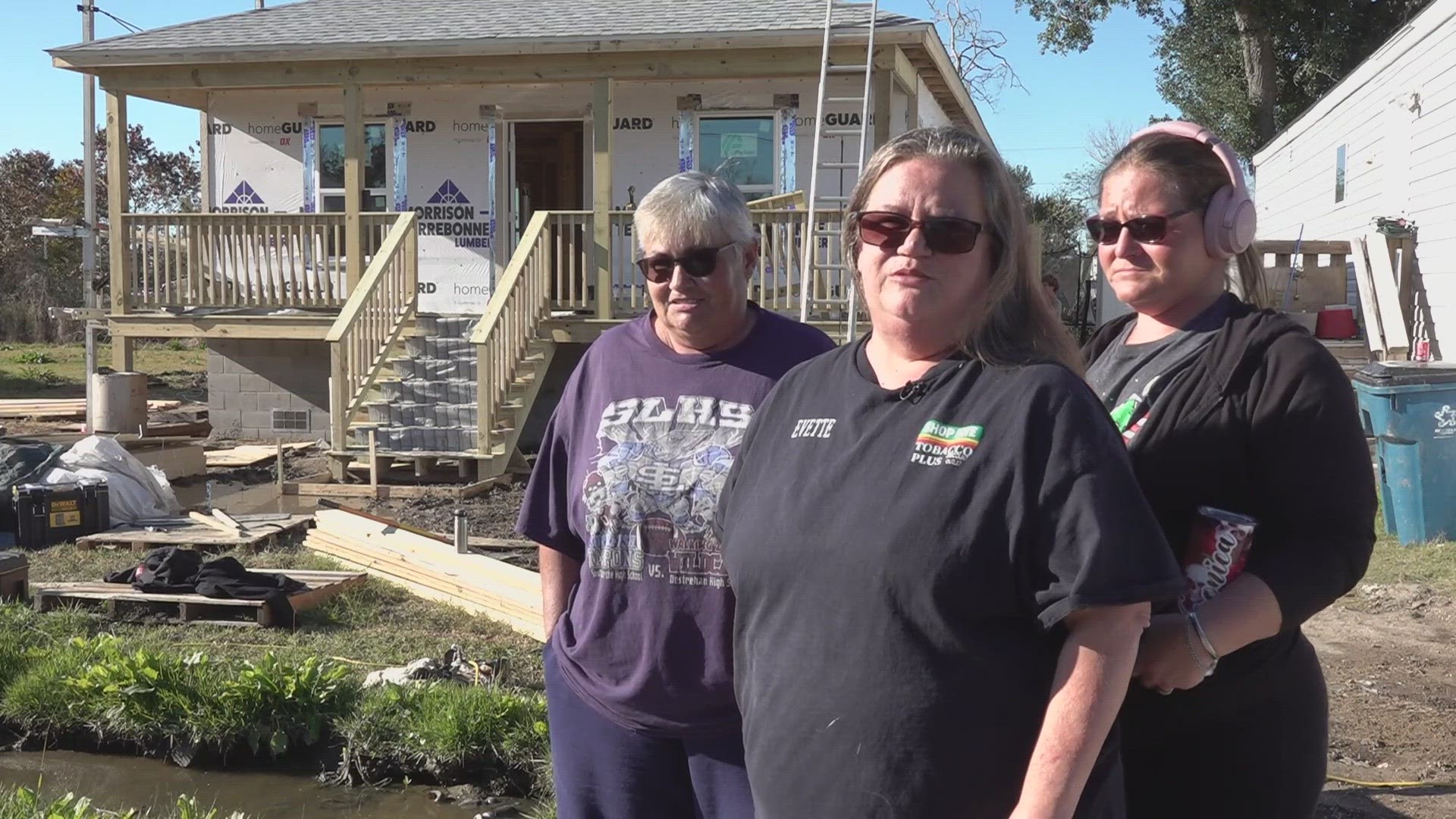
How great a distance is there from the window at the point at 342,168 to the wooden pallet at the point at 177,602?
9482mm

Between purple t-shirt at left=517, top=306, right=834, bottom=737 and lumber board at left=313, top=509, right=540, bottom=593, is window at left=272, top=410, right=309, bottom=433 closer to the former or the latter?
lumber board at left=313, top=509, right=540, bottom=593

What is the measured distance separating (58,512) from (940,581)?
29.8 feet

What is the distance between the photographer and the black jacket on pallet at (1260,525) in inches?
78.0

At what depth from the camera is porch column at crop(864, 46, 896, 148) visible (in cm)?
1332

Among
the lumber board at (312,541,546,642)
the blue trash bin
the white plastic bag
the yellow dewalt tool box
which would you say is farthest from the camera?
the white plastic bag

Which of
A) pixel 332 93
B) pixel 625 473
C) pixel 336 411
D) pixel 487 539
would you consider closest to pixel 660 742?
pixel 625 473

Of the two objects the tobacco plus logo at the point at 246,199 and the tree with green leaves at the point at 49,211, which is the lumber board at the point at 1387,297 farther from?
the tree with green leaves at the point at 49,211

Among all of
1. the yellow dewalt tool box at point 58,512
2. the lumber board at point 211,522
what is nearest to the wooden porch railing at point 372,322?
the lumber board at point 211,522

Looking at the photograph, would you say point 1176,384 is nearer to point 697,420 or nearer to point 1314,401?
point 1314,401

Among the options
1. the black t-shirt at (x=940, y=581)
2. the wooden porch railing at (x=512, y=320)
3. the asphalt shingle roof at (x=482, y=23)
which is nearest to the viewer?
the black t-shirt at (x=940, y=581)

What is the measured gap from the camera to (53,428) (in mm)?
15703

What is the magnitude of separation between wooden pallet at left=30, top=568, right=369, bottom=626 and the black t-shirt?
562 centimetres

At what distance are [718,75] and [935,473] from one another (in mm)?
12414

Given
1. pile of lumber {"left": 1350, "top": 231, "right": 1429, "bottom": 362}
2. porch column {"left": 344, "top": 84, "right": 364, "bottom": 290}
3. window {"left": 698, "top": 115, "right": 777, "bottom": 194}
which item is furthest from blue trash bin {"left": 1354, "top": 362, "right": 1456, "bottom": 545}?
porch column {"left": 344, "top": 84, "right": 364, "bottom": 290}
